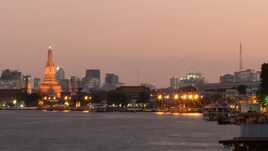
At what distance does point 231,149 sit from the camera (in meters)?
60.4

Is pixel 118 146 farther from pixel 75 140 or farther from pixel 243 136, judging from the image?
pixel 243 136

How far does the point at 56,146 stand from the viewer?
73.4m

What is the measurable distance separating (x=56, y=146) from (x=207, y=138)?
54.8 ft

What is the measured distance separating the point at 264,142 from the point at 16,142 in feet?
114

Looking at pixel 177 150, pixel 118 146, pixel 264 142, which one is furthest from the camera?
pixel 118 146

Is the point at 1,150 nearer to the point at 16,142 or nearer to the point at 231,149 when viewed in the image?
the point at 16,142

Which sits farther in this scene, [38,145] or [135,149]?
[38,145]

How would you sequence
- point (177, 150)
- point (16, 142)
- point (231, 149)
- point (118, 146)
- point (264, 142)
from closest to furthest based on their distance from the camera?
point (264, 142)
point (231, 149)
point (177, 150)
point (118, 146)
point (16, 142)

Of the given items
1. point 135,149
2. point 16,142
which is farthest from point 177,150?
point 16,142

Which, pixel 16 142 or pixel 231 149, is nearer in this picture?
pixel 231 149

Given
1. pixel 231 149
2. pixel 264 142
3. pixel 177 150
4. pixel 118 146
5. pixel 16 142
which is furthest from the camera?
pixel 16 142

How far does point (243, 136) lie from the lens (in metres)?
53.9

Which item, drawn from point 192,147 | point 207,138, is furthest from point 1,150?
point 207,138

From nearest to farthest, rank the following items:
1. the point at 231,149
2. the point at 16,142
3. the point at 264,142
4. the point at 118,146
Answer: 1. the point at 264,142
2. the point at 231,149
3. the point at 118,146
4. the point at 16,142
